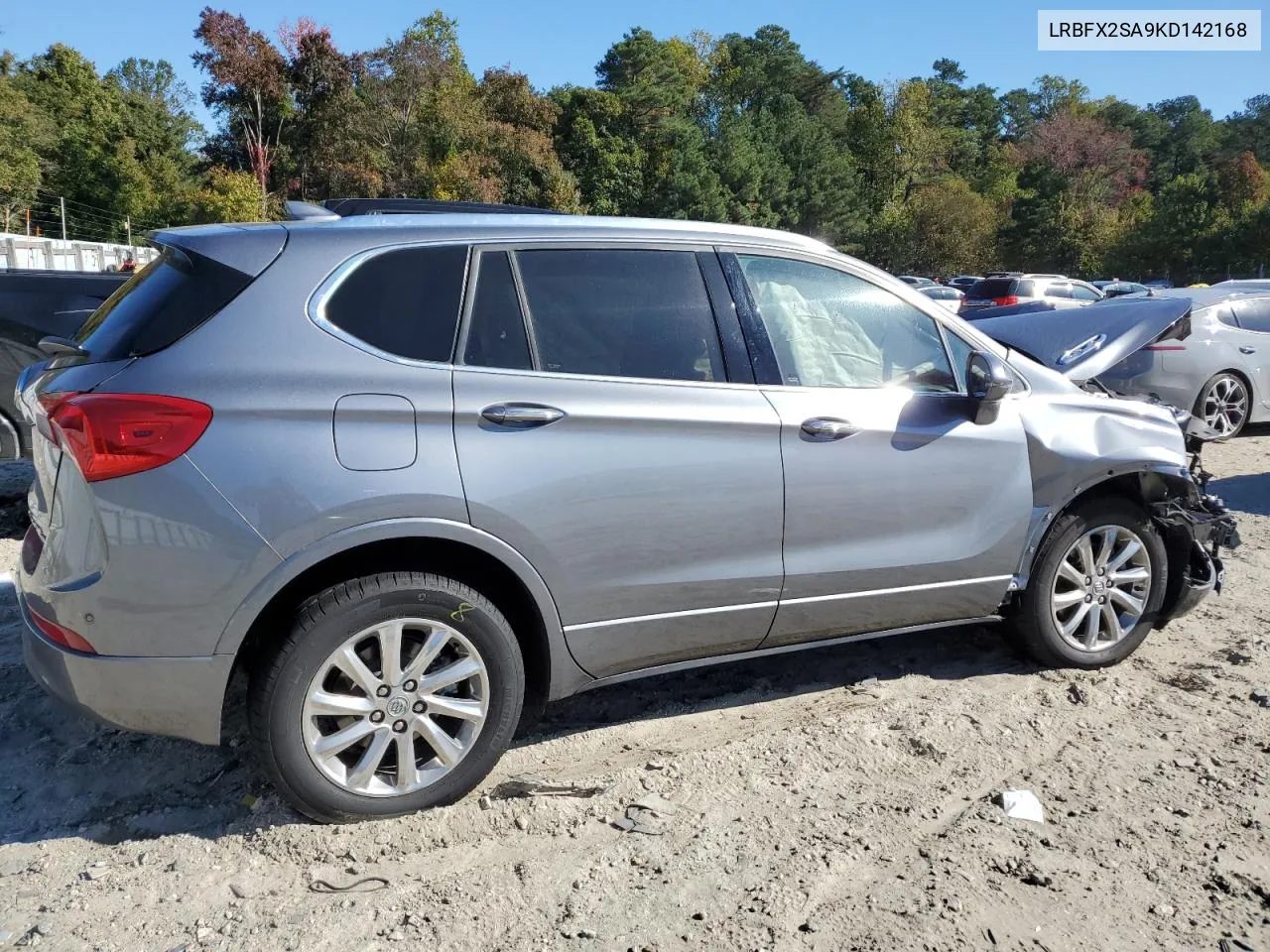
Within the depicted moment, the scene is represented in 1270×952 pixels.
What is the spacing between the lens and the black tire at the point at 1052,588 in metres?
4.08

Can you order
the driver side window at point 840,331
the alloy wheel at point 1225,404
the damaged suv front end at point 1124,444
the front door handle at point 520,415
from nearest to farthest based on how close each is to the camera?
the front door handle at point 520,415, the driver side window at point 840,331, the damaged suv front end at point 1124,444, the alloy wheel at point 1225,404

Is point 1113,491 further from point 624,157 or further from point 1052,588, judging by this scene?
point 624,157

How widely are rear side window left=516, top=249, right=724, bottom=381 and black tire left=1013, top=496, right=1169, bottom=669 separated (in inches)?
63.6

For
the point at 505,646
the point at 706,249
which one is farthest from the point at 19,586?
the point at 706,249

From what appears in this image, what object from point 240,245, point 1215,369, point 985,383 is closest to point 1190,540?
point 985,383

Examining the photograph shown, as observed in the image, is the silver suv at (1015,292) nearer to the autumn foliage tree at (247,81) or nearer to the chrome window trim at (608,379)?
the chrome window trim at (608,379)

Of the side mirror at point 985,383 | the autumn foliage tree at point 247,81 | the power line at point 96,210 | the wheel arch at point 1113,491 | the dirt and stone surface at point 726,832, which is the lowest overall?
the dirt and stone surface at point 726,832

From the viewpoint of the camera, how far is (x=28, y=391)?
10.5 ft

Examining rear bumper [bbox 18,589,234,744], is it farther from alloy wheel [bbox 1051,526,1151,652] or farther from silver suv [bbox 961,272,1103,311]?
silver suv [bbox 961,272,1103,311]

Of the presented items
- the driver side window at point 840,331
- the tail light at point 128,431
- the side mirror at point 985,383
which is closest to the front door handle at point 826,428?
the driver side window at point 840,331

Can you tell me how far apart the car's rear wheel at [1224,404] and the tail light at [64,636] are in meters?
9.77

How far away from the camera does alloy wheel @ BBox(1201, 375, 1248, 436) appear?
9.81m

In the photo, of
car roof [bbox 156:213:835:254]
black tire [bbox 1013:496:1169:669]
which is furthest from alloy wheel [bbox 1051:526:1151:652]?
car roof [bbox 156:213:835:254]

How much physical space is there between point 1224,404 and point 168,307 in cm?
983
